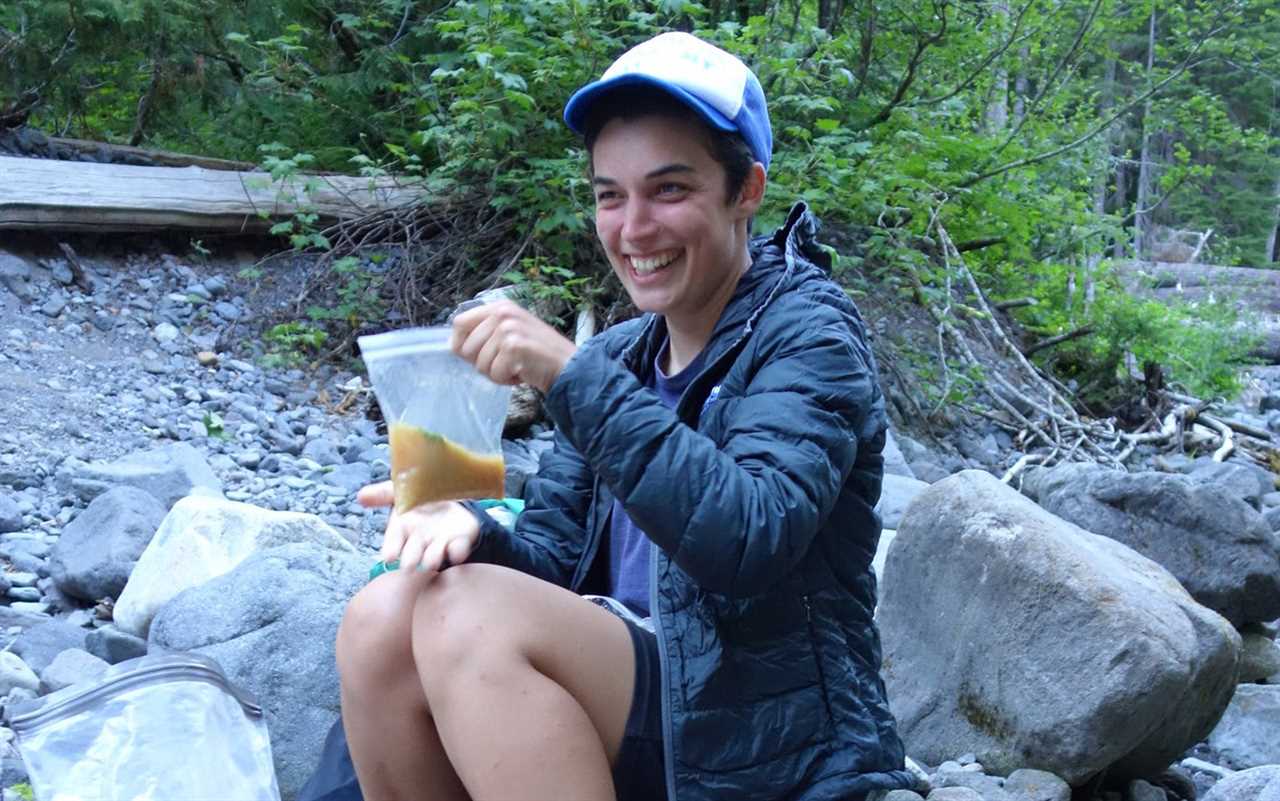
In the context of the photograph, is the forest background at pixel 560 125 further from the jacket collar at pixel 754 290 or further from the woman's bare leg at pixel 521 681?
the woman's bare leg at pixel 521 681

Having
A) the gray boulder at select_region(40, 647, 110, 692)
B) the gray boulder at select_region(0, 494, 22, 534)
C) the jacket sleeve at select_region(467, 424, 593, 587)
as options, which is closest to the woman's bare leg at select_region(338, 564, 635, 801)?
the jacket sleeve at select_region(467, 424, 593, 587)

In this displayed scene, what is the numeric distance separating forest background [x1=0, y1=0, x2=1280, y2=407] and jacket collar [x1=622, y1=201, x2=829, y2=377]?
4033mm

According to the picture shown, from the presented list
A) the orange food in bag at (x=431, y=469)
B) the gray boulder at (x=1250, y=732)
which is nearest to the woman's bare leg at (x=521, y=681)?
the orange food in bag at (x=431, y=469)

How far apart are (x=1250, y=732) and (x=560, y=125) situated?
436cm

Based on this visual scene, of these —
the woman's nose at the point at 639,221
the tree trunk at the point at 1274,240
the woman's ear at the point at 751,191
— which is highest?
the woman's ear at the point at 751,191

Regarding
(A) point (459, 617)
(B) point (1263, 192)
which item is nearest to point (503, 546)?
(A) point (459, 617)

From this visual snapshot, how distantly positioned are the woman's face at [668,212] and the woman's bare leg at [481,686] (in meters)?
0.53

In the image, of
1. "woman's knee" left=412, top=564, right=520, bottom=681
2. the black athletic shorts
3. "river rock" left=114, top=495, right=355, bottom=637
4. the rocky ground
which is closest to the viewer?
"woman's knee" left=412, top=564, right=520, bottom=681

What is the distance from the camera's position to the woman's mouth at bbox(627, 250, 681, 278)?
6.86 feet

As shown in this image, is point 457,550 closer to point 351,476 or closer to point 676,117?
point 676,117

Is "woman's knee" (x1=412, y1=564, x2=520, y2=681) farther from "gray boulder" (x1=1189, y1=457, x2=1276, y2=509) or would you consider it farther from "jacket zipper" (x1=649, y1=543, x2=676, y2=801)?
"gray boulder" (x1=1189, y1=457, x2=1276, y2=509)

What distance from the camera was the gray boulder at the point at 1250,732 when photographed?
383cm

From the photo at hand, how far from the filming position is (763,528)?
1.74 meters

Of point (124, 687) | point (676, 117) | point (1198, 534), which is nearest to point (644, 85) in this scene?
point (676, 117)
